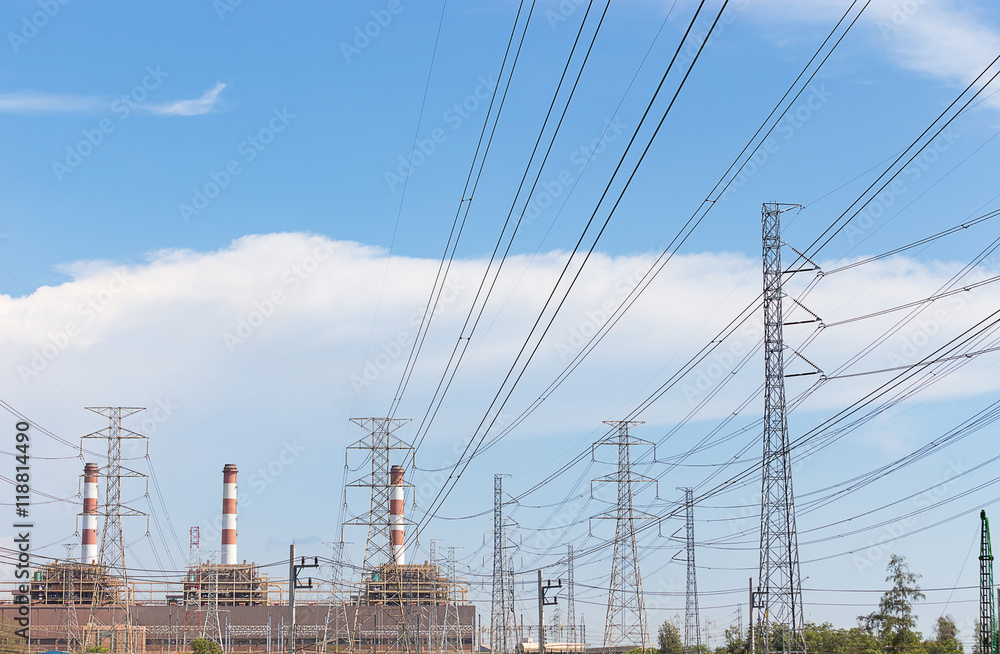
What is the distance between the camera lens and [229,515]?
12306 cm

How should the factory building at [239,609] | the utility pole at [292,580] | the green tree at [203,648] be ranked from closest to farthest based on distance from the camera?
the utility pole at [292,580], the green tree at [203,648], the factory building at [239,609]

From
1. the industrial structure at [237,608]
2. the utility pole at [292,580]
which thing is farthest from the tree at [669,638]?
the utility pole at [292,580]

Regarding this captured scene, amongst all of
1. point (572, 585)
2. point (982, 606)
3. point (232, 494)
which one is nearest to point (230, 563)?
point (232, 494)

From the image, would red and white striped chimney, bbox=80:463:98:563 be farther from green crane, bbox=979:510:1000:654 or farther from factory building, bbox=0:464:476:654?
green crane, bbox=979:510:1000:654

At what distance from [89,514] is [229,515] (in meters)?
15.9

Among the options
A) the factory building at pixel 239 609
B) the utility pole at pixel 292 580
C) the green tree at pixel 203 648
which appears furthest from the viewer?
the factory building at pixel 239 609

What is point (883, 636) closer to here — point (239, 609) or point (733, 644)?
point (733, 644)

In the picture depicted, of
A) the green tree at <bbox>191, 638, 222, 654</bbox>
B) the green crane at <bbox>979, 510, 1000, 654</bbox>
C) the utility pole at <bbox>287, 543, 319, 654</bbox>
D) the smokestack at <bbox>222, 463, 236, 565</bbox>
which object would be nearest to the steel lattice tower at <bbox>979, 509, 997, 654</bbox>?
the green crane at <bbox>979, 510, 1000, 654</bbox>

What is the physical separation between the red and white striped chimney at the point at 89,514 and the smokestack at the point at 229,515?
572 inches

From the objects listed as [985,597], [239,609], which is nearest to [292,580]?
[985,597]

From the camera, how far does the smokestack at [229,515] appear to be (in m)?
122

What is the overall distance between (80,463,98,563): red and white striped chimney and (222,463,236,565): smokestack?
14532mm

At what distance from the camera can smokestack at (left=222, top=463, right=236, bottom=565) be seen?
122 metres

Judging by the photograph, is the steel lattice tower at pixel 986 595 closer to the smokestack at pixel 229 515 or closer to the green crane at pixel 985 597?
the green crane at pixel 985 597
